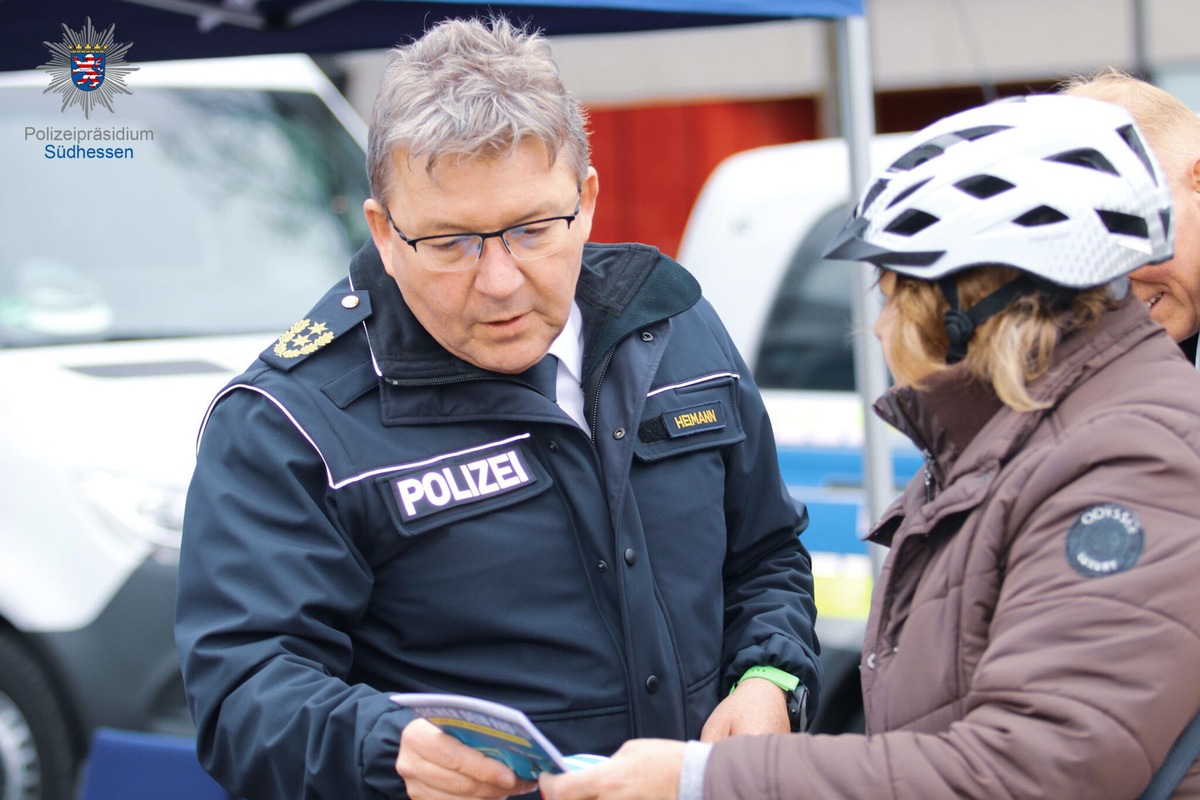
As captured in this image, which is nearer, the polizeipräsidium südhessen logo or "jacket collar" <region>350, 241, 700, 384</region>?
"jacket collar" <region>350, 241, 700, 384</region>

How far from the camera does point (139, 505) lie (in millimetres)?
3941

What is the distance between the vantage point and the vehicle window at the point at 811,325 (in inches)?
181

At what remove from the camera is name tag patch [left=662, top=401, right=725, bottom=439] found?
226cm

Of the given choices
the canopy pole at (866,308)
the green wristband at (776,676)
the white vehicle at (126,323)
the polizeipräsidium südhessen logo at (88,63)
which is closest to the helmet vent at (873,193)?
the green wristband at (776,676)

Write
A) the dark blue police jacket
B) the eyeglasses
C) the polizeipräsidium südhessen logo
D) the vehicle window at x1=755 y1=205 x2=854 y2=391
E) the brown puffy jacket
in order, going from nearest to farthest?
the brown puffy jacket, the dark blue police jacket, the eyeglasses, the polizeipräsidium südhessen logo, the vehicle window at x1=755 y1=205 x2=854 y2=391

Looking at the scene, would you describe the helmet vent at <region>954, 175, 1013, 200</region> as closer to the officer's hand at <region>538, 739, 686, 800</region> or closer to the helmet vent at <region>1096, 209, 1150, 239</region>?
the helmet vent at <region>1096, 209, 1150, 239</region>

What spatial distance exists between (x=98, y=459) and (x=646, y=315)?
2306 mm

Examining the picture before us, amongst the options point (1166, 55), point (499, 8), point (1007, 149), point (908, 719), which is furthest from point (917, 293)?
point (1166, 55)

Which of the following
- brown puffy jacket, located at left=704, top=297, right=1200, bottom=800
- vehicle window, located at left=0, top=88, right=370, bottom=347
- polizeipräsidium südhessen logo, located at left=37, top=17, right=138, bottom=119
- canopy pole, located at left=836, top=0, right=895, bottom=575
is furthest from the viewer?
vehicle window, located at left=0, top=88, right=370, bottom=347

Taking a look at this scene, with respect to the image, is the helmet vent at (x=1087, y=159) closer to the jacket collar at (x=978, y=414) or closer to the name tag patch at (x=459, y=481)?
the jacket collar at (x=978, y=414)

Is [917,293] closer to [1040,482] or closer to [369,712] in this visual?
[1040,482]

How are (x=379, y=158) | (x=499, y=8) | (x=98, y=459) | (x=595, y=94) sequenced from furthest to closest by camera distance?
1. (x=595, y=94)
2. (x=98, y=459)
3. (x=499, y=8)
4. (x=379, y=158)

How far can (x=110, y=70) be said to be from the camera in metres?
3.41

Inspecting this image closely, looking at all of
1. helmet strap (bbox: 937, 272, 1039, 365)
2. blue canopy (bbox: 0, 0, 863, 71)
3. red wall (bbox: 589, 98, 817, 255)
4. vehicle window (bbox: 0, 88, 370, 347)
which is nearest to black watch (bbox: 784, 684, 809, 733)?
helmet strap (bbox: 937, 272, 1039, 365)
